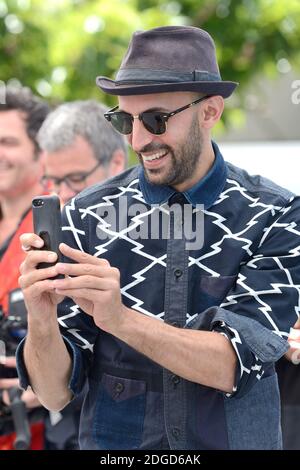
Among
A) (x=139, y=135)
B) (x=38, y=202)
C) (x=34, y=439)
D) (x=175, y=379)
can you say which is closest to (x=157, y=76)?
(x=139, y=135)

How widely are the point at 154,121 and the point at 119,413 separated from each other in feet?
2.60

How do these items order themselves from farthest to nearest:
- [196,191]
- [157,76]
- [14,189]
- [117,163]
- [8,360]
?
1. [14,189]
2. [117,163]
3. [8,360]
4. [196,191]
5. [157,76]

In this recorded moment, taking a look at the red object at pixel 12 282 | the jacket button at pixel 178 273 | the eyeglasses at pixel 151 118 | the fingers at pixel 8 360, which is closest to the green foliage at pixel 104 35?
the red object at pixel 12 282

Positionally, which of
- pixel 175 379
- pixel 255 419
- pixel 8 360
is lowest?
pixel 8 360

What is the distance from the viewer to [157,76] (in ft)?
7.69

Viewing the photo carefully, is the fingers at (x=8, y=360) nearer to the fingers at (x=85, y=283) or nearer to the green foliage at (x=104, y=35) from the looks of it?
the fingers at (x=85, y=283)

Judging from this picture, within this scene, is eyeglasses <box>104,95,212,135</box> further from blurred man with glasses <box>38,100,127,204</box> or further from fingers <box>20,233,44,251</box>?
blurred man with glasses <box>38,100,127,204</box>

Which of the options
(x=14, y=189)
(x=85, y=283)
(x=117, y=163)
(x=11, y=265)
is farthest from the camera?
(x=14, y=189)

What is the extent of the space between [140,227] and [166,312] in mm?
251

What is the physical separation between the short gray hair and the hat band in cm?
155

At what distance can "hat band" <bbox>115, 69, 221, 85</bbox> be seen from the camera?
92.3 inches

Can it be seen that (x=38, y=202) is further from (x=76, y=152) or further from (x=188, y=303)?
(x=76, y=152)
